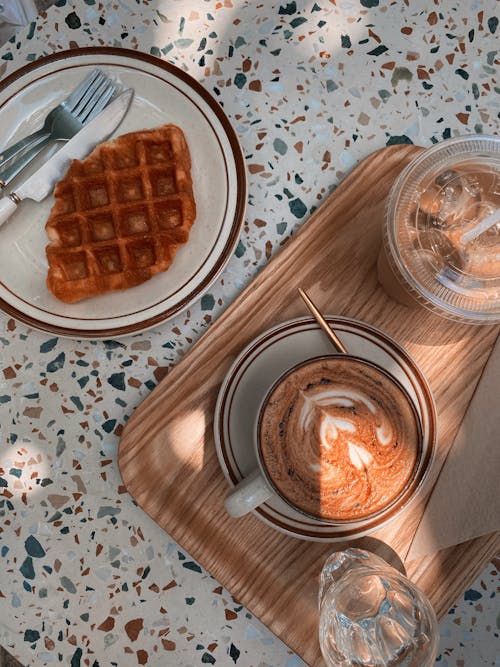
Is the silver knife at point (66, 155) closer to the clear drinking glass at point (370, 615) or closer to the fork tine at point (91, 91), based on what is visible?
the fork tine at point (91, 91)

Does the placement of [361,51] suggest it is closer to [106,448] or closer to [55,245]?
[55,245]

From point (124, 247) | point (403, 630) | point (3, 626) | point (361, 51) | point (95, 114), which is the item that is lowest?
point (3, 626)

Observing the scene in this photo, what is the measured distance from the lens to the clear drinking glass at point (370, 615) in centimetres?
83

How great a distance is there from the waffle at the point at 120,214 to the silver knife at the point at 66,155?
0.02 m

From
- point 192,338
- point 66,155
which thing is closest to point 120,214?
point 66,155

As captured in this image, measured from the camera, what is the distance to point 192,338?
94 centimetres

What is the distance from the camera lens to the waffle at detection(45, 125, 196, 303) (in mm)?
913

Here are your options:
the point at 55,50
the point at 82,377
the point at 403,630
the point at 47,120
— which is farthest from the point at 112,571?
the point at 55,50

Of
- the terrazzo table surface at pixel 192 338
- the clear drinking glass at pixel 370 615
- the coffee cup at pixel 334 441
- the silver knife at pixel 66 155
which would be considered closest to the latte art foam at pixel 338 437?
the coffee cup at pixel 334 441

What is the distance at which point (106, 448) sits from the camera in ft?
3.08

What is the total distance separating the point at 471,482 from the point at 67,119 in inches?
30.4

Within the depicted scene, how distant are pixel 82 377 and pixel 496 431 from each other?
0.60 metres

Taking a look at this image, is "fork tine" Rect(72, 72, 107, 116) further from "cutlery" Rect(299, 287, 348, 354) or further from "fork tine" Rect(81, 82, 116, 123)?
"cutlery" Rect(299, 287, 348, 354)

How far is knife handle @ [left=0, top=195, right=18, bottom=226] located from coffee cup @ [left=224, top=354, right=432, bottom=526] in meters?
0.47
